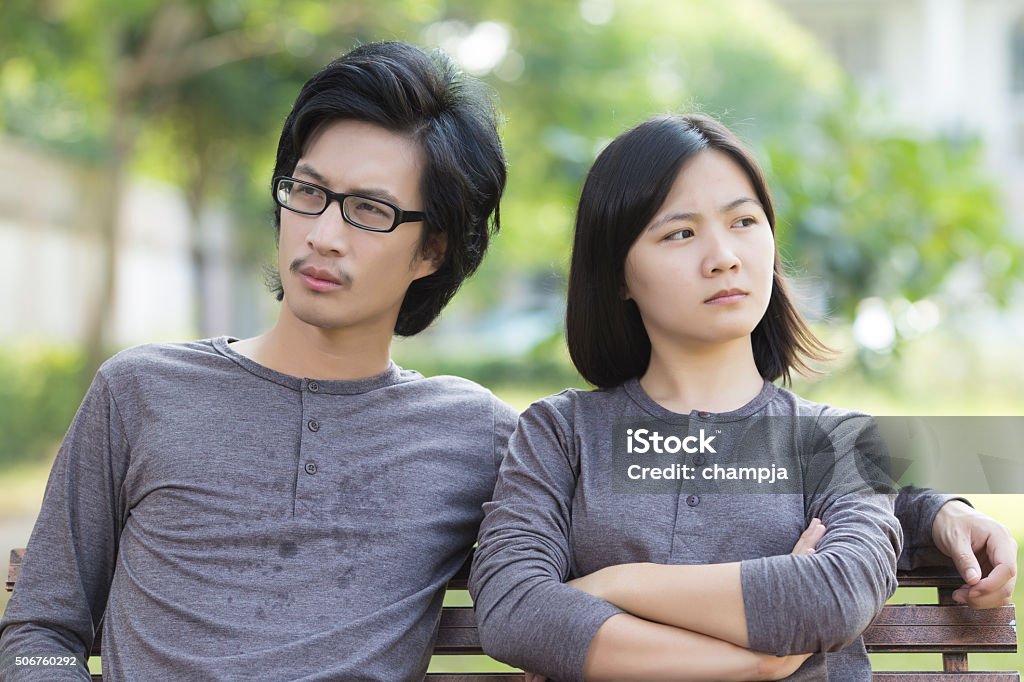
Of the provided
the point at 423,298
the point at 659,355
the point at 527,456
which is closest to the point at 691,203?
the point at 659,355

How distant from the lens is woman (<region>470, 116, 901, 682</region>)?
77.7 inches

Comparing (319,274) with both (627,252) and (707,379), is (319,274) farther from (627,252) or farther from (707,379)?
(707,379)

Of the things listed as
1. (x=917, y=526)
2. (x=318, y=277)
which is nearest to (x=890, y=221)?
(x=917, y=526)

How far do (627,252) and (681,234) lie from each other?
0.41ft

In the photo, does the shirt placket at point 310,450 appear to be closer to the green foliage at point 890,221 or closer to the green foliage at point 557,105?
the green foliage at point 557,105

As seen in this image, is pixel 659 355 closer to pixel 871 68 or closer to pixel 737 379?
pixel 737 379

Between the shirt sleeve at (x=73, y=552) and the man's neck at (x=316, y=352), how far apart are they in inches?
13.4

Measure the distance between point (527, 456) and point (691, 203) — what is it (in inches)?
22.9

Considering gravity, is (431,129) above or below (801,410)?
above

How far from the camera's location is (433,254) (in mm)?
2625

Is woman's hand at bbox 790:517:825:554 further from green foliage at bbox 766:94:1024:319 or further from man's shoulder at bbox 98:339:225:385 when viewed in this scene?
green foliage at bbox 766:94:1024:319

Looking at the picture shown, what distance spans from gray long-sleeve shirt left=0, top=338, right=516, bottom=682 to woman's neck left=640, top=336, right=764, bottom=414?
17.3 inches

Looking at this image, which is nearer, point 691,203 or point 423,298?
point 691,203

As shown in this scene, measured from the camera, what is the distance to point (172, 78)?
39.9 ft
